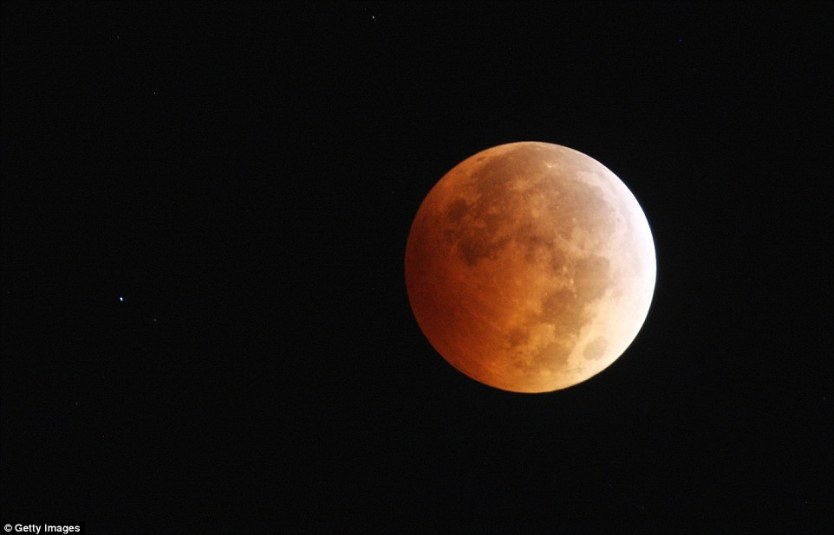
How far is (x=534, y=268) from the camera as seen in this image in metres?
3.68

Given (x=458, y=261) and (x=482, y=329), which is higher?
(x=458, y=261)

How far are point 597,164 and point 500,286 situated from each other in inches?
50.9

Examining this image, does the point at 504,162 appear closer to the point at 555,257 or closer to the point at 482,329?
the point at 555,257

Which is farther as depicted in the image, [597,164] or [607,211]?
[597,164]

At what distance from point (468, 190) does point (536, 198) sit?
47 cm

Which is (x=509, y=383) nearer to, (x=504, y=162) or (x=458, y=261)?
(x=458, y=261)

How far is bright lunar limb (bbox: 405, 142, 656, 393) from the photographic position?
3713 millimetres

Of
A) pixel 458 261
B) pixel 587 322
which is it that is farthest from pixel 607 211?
pixel 458 261

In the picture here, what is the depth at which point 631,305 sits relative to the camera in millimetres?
3975

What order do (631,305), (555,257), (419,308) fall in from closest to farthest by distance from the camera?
(555,257), (631,305), (419,308)

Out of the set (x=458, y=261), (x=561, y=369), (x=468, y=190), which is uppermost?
(x=468, y=190)

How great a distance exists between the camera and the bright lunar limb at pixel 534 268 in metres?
3.71

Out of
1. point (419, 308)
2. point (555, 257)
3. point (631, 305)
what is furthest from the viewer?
point (419, 308)

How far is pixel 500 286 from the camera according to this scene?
3.73 metres
